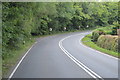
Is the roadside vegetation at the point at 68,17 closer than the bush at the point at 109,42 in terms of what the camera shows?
No

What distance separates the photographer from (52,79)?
1046cm

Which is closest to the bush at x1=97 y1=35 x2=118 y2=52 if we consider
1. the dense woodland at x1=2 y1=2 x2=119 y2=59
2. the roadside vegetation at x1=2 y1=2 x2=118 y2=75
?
the roadside vegetation at x1=2 y1=2 x2=118 y2=75

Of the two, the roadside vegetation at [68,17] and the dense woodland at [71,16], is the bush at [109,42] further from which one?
the dense woodland at [71,16]

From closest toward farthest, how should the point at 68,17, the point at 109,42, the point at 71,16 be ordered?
the point at 109,42 → the point at 68,17 → the point at 71,16

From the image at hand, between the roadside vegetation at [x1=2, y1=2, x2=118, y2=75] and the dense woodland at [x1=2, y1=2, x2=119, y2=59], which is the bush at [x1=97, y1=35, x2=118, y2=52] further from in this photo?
the dense woodland at [x1=2, y1=2, x2=119, y2=59]

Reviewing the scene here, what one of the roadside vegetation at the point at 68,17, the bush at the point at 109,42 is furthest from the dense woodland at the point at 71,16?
the bush at the point at 109,42

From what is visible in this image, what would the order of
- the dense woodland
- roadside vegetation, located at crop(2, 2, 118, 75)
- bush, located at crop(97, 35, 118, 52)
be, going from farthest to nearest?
the dense woodland
roadside vegetation, located at crop(2, 2, 118, 75)
bush, located at crop(97, 35, 118, 52)

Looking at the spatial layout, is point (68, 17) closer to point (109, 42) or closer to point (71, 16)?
point (71, 16)

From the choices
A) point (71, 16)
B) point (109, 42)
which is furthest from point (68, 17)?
point (109, 42)

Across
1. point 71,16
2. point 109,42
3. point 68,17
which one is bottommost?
point 109,42

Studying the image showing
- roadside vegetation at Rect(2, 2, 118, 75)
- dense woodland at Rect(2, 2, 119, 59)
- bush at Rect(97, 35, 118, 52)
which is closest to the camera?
bush at Rect(97, 35, 118, 52)

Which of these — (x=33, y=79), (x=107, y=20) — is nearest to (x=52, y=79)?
(x=33, y=79)

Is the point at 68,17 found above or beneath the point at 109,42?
above

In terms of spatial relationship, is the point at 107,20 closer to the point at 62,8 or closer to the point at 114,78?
the point at 62,8
